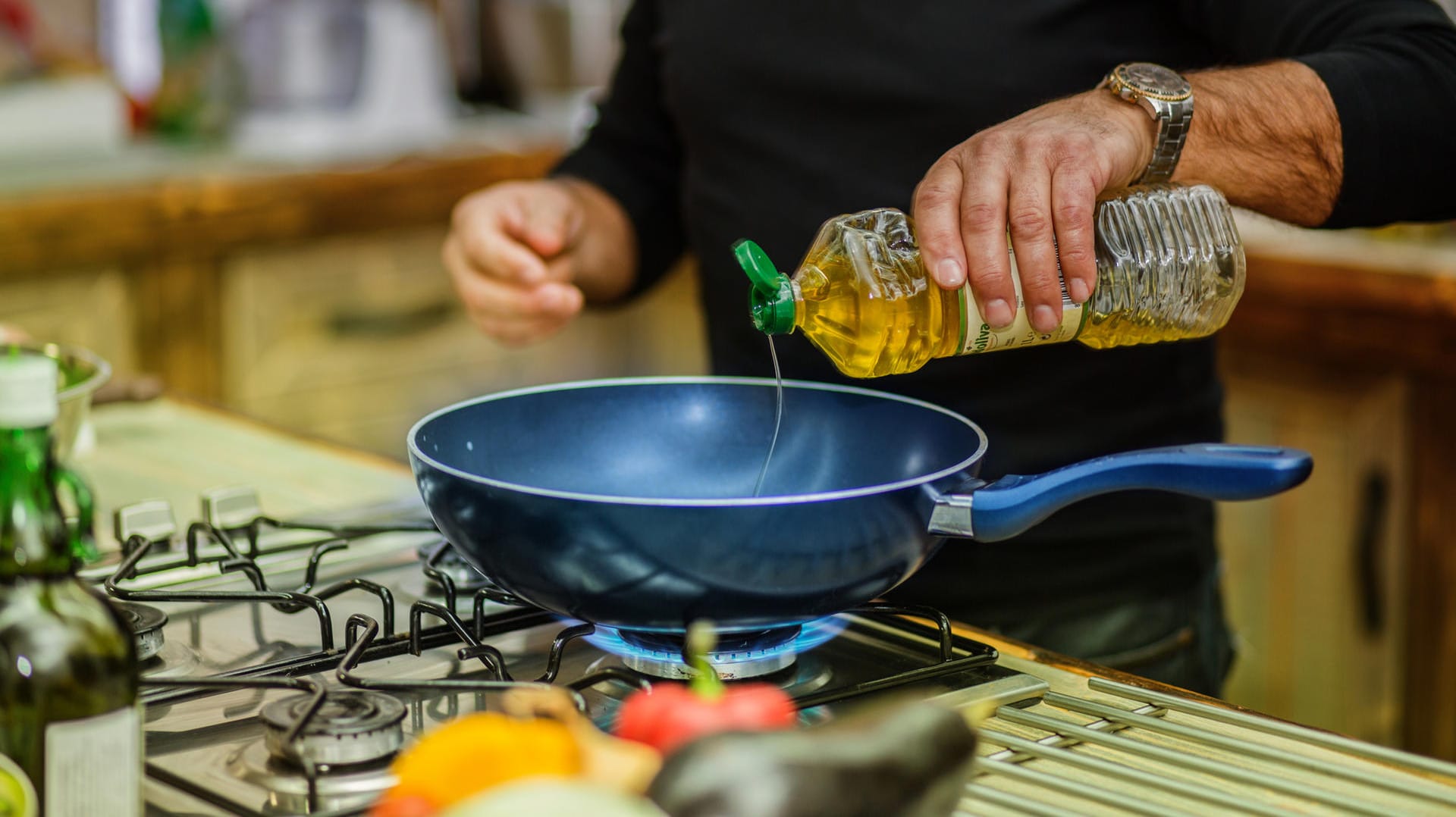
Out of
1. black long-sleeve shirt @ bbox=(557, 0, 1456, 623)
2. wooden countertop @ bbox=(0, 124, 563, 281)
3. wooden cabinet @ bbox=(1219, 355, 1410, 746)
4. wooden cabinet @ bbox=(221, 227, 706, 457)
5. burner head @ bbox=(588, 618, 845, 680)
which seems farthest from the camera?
wooden cabinet @ bbox=(221, 227, 706, 457)

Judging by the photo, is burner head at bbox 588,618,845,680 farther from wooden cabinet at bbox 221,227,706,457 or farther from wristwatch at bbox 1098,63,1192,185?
wooden cabinet at bbox 221,227,706,457

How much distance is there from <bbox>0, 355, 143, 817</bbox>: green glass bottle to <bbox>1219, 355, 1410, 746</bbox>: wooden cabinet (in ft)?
5.47

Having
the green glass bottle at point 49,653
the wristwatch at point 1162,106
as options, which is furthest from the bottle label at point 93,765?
the wristwatch at point 1162,106

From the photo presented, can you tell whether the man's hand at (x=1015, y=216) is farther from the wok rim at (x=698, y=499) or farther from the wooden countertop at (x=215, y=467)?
the wooden countertop at (x=215, y=467)

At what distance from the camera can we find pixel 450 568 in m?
0.90

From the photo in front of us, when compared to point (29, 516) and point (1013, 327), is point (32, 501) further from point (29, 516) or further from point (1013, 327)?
point (1013, 327)

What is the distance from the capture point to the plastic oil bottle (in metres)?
0.79

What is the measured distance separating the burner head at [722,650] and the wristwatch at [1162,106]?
0.33 meters

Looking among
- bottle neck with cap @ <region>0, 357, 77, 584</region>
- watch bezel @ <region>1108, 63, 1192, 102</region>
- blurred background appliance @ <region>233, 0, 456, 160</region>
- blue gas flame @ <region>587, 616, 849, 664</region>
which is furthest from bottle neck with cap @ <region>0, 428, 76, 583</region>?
blurred background appliance @ <region>233, 0, 456, 160</region>

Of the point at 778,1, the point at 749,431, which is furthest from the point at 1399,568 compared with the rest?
the point at 749,431

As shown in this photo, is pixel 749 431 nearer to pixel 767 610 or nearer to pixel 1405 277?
pixel 767 610

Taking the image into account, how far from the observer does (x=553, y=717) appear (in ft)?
1.83

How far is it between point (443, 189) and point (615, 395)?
1.86m

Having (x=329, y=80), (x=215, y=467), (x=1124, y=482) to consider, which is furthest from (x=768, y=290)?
(x=329, y=80)
